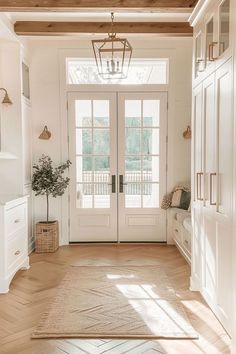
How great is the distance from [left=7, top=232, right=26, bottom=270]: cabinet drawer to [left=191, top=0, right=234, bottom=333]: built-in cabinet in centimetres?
188

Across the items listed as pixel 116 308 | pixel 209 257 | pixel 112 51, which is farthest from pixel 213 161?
pixel 116 308

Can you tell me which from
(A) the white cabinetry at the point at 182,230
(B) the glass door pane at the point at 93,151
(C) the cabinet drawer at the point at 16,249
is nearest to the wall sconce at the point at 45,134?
(B) the glass door pane at the point at 93,151

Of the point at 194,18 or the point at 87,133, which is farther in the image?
the point at 87,133

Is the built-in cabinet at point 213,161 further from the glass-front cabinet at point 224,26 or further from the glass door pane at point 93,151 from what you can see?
the glass door pane at point 93,151

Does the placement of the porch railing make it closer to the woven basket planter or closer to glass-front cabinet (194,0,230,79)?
the woven basket planter

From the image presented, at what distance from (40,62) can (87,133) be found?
126 cm

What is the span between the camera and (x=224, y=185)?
8.89 feet

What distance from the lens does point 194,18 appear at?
3615mm

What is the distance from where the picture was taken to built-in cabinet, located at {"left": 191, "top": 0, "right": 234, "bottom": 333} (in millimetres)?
2645

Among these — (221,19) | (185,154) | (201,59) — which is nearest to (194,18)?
(201,59)

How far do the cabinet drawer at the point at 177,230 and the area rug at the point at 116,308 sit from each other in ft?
2.93

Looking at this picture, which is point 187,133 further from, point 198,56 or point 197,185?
point 197,185

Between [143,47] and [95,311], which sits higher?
[143,47]

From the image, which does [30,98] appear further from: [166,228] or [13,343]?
[13,343]
